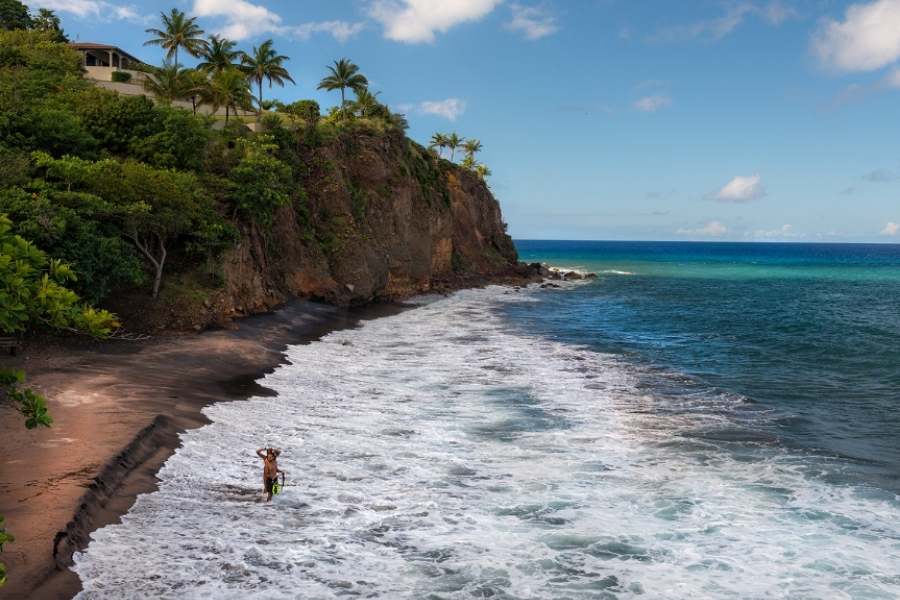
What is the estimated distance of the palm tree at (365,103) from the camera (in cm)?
6869

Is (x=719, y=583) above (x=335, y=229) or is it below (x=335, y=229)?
below

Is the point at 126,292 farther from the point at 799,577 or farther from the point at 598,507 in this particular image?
the point at 799,577

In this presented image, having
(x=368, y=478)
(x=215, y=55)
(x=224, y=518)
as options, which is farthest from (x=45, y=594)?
(x=215, y=55)

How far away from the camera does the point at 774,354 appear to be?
3594 cm

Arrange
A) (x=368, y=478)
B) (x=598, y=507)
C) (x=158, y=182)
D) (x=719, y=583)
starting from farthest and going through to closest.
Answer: (x=158, y=182) < (x=368, y=478) < (x=598, y=507) < (x=719, y=583)

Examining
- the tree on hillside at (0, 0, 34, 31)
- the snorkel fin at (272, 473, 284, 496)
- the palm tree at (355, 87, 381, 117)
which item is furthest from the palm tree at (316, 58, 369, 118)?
the snorkel fin at (272, 473, 284, 496)

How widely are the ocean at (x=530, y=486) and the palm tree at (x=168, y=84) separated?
31.0m

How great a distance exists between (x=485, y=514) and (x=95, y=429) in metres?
10.6

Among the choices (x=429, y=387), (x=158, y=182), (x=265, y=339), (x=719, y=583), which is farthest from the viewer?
(x=265, y=339)

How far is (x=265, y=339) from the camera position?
109 ft

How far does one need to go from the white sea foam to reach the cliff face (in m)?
17.5

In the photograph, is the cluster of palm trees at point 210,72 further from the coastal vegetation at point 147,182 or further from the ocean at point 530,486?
the ocean at point 530,486

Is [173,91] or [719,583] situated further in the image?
[173,91]

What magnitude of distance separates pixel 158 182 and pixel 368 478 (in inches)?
875
